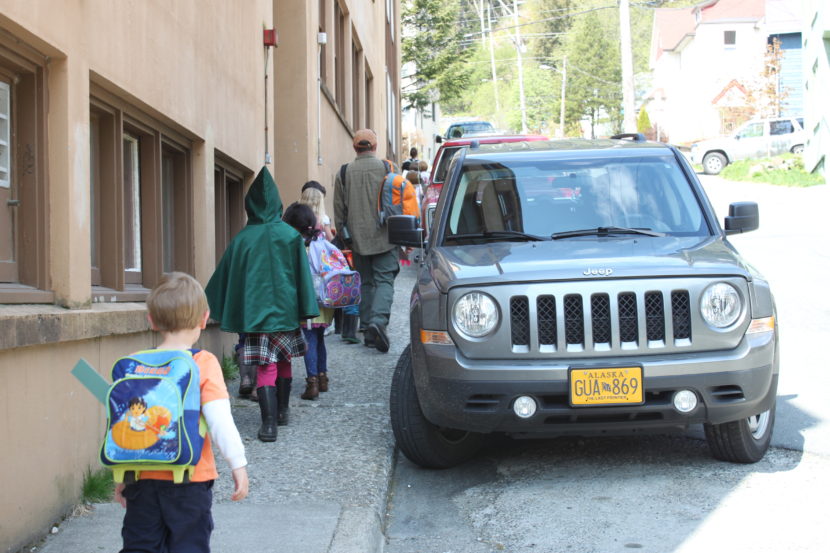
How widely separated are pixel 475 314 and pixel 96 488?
202 centimetres

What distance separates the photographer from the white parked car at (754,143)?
116 ft

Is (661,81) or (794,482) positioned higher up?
(661,81)

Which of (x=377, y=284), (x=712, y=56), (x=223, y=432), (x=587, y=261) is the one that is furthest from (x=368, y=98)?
(x=712, y=56)

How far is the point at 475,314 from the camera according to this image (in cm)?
504

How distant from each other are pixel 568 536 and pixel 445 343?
115 centimetres

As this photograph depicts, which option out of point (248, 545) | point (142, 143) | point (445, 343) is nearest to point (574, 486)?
point (445, 343)

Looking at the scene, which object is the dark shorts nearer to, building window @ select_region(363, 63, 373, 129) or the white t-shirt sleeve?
the white t-shirt sleeve

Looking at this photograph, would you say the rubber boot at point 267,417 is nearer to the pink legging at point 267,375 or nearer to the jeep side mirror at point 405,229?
the pink legging at point 267,375

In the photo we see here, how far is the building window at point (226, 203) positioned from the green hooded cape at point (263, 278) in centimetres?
237

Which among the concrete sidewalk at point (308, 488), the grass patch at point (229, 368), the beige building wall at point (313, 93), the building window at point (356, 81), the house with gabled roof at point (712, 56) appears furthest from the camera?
the house with gabled roof at point (712, 56)

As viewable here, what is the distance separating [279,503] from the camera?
15.6 feet

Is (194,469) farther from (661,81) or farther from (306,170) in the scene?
(661,81)

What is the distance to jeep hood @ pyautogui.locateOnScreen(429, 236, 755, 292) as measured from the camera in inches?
198

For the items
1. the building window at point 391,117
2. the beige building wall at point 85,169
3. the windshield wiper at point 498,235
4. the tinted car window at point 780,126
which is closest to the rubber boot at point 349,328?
the beige building wall at point 85,169
